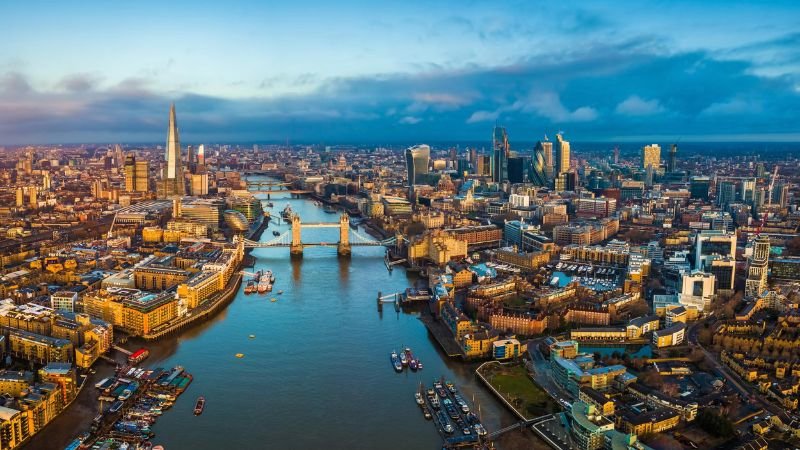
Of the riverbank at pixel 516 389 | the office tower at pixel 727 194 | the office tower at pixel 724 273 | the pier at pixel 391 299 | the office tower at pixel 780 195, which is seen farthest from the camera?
the office tower at pixel 727 194

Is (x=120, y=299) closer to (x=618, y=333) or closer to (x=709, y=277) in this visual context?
(x=618, y=333)

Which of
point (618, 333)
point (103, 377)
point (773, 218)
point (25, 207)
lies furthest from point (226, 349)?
point (773, 218)

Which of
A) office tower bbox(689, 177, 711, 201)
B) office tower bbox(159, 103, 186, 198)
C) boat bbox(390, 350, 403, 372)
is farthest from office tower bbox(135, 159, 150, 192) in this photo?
office tower bbox(689, 177, 711, 201)

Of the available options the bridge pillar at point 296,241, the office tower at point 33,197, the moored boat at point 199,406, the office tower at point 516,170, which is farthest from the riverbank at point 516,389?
the office tower at point 516,170

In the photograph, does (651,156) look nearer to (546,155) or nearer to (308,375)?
(546,155)

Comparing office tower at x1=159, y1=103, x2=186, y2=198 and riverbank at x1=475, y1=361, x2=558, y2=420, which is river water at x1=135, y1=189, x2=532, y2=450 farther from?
office tower at x1=159, y1=103, x2=186, y2=198

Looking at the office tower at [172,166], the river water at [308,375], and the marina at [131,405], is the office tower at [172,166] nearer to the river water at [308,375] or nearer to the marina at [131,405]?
the river water at [308,375]
